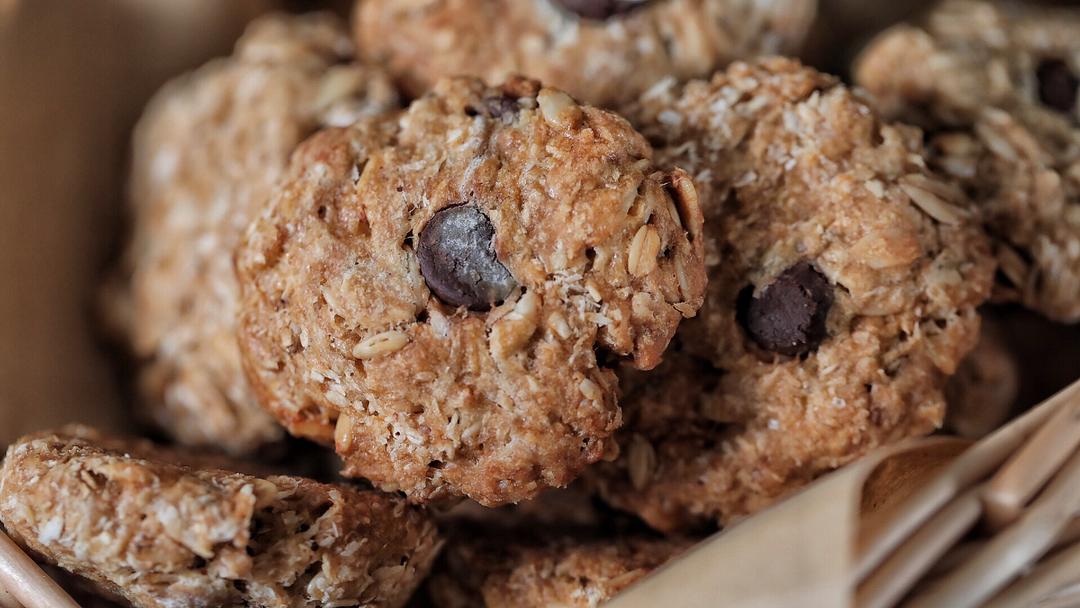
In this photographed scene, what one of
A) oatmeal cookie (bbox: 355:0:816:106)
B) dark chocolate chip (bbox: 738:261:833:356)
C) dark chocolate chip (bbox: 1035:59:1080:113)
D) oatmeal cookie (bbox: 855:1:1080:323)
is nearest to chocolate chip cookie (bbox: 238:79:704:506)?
dark chocolate chip (bbox: 738:261:833:356)

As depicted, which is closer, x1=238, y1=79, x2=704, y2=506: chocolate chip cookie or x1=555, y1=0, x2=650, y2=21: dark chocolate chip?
x1=238, y1=79, x2=704, y2=506: chocolate chip cookie

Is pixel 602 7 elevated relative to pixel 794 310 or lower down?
elevated

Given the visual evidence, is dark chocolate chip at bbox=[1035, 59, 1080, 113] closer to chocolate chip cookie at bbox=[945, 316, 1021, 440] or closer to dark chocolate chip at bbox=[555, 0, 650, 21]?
chocolate chip cookie at bbox=[945, 316, 1021, 440]

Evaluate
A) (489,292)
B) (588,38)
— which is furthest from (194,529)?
(588,38)

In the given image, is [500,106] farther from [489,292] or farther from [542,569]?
[542,569]

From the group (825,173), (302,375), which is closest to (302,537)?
(302,375)

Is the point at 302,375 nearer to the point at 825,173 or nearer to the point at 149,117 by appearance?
the point at 825,173

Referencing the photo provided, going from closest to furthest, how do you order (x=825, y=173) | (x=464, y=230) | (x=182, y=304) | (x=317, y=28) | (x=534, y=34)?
1. (x=464, y=230)
2. (x=825, y=173)
3. (x=534, y=34)
4. (x=182, y=304)
5. (x=317, y=28)
